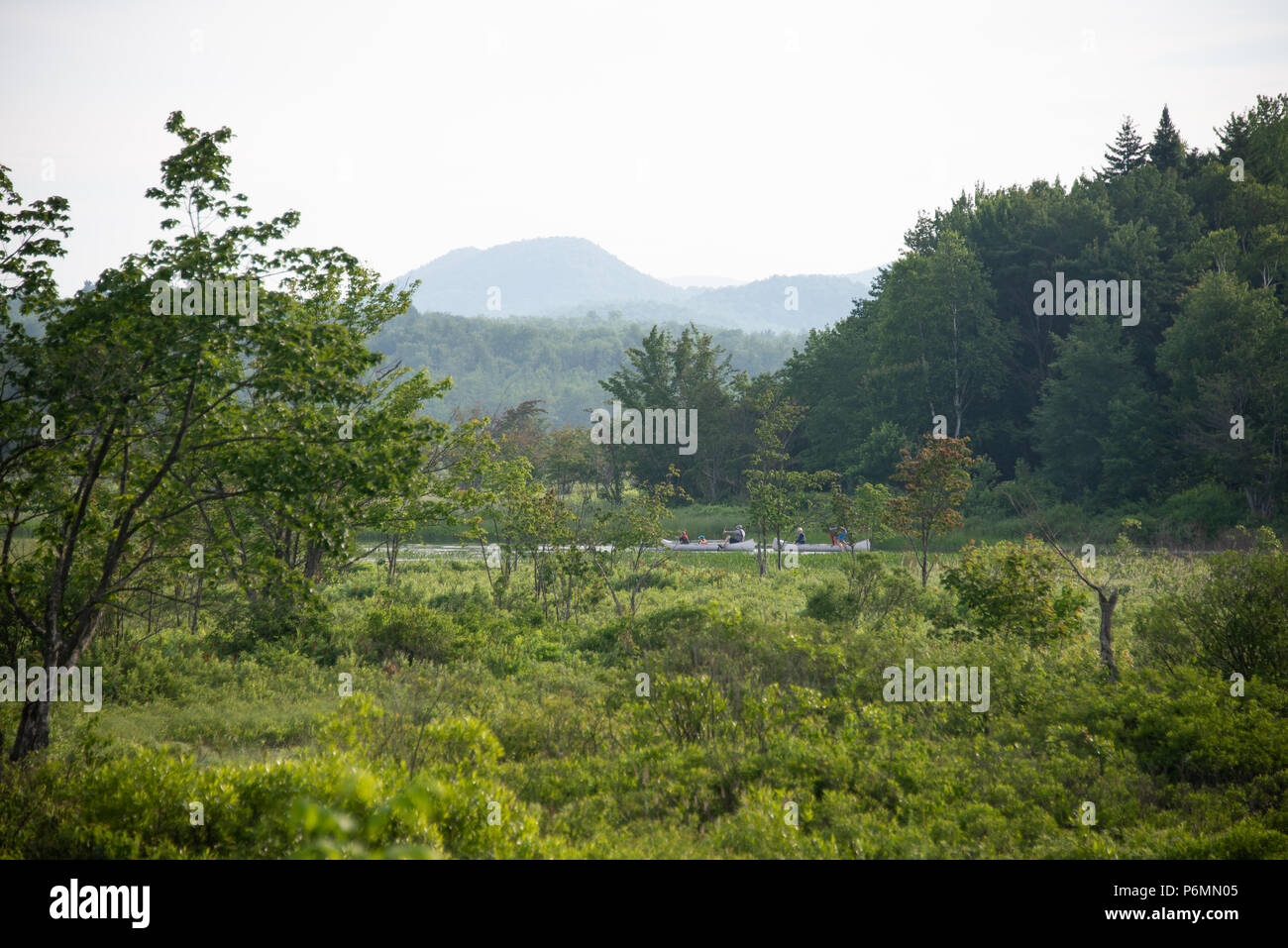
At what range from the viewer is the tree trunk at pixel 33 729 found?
8164 mm

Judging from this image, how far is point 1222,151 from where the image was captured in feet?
141

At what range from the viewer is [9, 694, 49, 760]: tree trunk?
816 centimetres

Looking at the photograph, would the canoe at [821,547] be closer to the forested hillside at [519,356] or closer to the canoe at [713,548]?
the canoe at [713,548]

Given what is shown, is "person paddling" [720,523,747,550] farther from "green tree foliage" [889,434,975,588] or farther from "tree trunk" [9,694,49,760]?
"tree trunk" [9,694,49,760]

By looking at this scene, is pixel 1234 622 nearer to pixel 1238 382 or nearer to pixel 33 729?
pixel 33 729

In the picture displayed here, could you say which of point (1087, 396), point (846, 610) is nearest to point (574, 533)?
point (846, 610)

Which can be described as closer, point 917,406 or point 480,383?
point 917,406

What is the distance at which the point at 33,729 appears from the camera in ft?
27.0

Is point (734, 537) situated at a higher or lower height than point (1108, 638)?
lower

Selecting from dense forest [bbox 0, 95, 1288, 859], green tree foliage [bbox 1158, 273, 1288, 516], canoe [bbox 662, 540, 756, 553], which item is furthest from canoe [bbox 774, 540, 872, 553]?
green tree foliage [bbox 1158, 273, 1288, 516]

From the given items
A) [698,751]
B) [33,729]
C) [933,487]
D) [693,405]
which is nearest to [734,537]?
[933,487]

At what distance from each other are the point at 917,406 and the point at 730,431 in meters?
12.5

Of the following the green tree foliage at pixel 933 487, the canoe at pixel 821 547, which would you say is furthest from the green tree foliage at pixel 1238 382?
the green tree foliage at pixel 933 487
